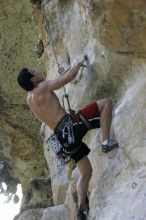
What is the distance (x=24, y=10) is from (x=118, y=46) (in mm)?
6584

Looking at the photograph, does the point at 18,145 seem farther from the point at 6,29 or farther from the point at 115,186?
the point at 115,186

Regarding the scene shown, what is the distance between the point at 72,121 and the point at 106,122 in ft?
1.29

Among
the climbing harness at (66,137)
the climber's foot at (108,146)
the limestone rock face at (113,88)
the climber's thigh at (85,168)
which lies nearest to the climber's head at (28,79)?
the climbing harness at (66,137)

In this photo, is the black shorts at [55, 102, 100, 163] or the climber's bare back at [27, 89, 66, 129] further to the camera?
the climber's bare back at [27, 89, 66, 129]

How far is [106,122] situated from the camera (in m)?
5.21

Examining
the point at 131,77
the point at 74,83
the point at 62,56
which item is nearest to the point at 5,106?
the point at 62,56

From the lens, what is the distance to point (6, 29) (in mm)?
11789

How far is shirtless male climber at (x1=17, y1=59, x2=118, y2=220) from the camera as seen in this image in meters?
5.26

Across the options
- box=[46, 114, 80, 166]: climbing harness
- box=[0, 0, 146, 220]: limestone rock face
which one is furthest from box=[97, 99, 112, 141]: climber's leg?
box=[46, 114, 80, 166]: climbing harness

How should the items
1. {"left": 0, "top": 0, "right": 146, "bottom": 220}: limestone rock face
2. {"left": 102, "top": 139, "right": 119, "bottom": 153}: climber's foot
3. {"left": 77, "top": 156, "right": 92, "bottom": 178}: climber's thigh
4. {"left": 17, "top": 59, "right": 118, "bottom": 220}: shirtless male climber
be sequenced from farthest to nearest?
{"left": 77, "top": 156, "right": 92, "bottom": 178}: climber's thigh
{"left": 17, "top": 59, "right": 118, "bottom": 220}: shirtless male climber
{"left": 102, "top": 139, "right": 119, "bottom": 153}: climber's foot
{"left": 0, "top": 0, "right": 146, "bottom": 220}: limestone rock face

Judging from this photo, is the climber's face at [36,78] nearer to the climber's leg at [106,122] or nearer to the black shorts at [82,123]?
the black shorts at [82,123]

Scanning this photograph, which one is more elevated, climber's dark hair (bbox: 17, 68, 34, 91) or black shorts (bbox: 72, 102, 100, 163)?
climber's dark hair (bbox: 17, 68, 34, 91)

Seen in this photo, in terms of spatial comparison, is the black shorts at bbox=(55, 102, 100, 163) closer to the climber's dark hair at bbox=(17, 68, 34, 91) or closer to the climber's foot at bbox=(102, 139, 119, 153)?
the climber's foot at bbox=(102, 139, 119, 153)

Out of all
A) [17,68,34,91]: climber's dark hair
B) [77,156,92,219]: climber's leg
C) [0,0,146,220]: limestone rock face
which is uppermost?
[17,68,34,91]: climber's dark hair
